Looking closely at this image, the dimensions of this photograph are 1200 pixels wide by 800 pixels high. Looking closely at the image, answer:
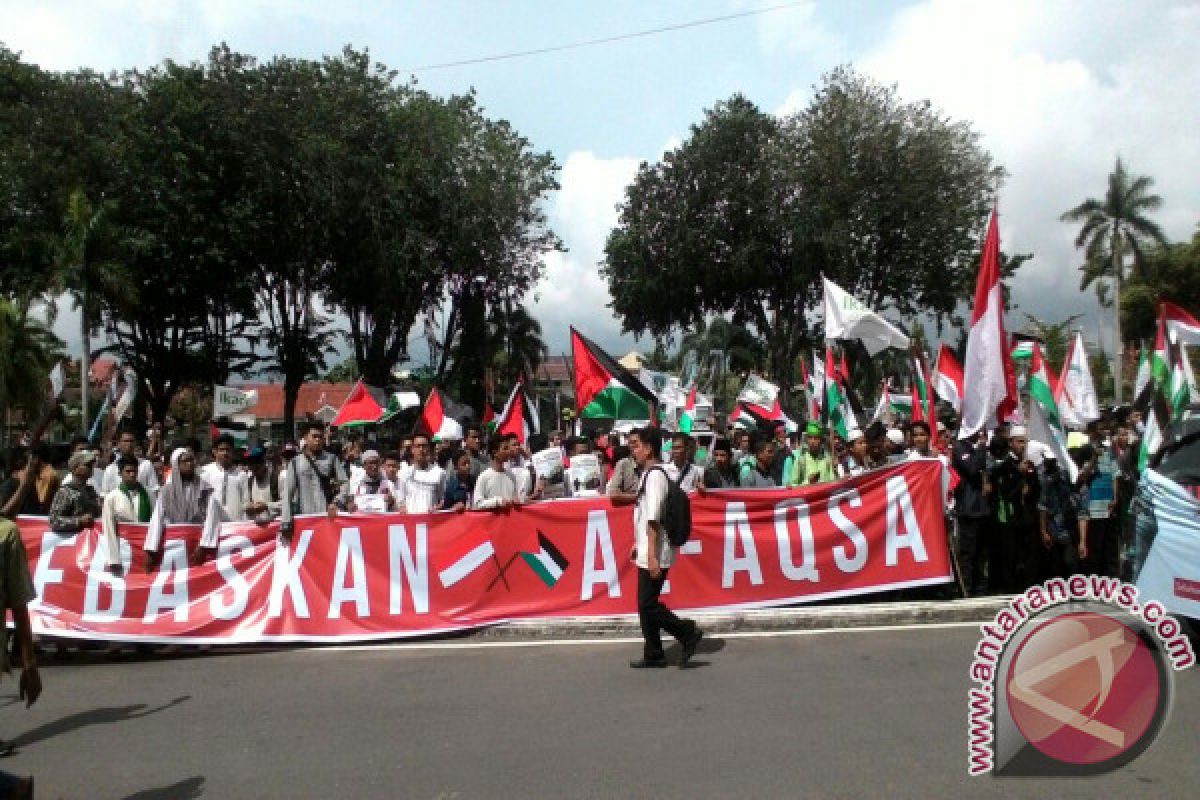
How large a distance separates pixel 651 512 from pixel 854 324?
19.4 ft

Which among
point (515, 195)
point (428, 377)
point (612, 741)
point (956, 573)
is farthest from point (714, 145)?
point (612, 741)

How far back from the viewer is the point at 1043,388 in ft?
37.4

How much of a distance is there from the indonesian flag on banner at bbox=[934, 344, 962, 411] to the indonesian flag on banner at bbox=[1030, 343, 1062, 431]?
1319mm

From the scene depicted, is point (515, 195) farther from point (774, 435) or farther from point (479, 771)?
point (479, 771)

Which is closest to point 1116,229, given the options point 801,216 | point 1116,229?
point 1116,229

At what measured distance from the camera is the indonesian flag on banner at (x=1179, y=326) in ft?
35.2

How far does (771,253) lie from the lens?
35781mm

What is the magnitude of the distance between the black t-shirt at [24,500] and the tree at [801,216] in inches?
1103

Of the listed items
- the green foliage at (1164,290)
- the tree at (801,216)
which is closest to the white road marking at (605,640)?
the tree at (801,216)

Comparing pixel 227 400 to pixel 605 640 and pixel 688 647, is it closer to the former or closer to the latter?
pixel 605 640

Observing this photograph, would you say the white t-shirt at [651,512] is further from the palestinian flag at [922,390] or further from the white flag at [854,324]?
the palestinian flag at [922,390]

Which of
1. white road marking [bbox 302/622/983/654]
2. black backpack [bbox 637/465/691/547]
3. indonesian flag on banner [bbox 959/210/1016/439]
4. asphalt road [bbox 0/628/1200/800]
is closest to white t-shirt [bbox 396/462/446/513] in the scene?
white road marking [bbox 302/622/983/654]

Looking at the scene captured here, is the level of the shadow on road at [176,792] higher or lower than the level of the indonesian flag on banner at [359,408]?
lower

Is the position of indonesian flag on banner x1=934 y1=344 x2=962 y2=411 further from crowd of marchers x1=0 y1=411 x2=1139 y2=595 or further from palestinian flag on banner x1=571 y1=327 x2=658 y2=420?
palestinian flag on banner x1=571 y1=327 x2=658 y2=420
